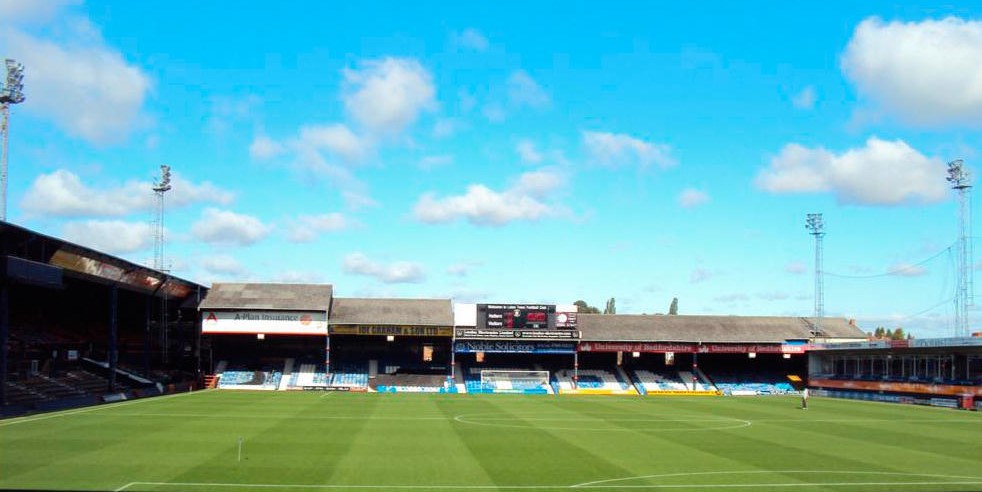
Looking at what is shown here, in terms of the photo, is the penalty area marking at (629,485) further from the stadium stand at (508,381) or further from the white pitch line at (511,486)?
the stadium stand at (508,381)

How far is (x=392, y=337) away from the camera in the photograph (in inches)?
2520

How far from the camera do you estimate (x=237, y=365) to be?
222 ft

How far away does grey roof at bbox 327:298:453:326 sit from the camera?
64500 mm

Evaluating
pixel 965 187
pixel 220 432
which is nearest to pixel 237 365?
pixel 220 432

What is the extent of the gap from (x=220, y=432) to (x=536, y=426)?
13.5 metres

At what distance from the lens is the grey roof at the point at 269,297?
63497 millimetres

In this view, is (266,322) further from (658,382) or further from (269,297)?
(658,382)

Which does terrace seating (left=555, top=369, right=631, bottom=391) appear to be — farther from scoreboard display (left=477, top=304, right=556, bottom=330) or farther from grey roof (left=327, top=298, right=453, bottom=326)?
grey roof (left=327, top=298, right=453, bottom=326)

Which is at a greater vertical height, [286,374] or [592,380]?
[286,374]

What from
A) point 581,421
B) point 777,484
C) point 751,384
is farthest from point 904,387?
point 777,484

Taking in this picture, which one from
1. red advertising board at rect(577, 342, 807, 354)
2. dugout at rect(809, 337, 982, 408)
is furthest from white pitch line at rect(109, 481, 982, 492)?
red advertising board at rect(577, 342, 807, 354)

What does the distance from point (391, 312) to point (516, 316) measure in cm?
1052

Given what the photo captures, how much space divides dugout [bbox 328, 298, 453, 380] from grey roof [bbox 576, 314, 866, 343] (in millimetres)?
12295

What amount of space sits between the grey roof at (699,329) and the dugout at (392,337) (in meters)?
12.3
